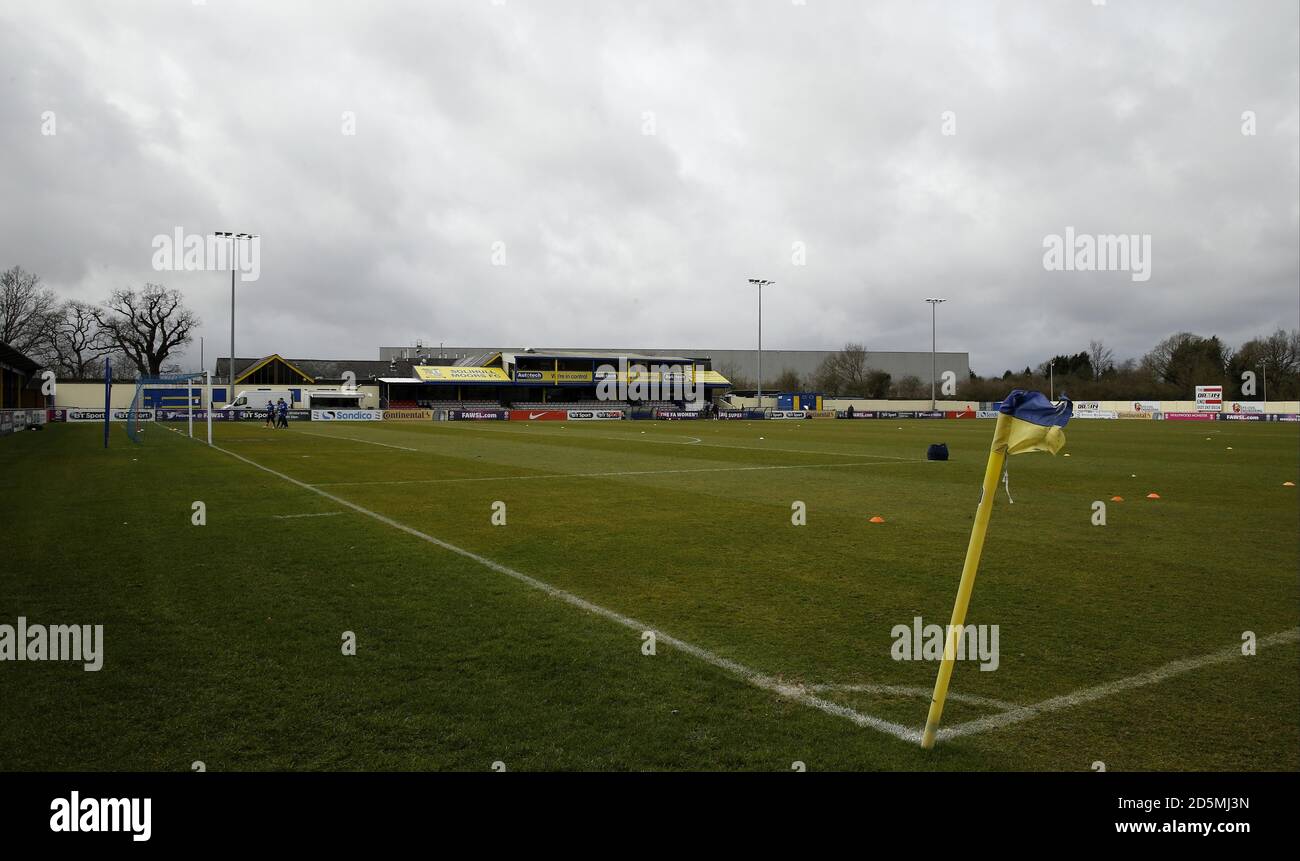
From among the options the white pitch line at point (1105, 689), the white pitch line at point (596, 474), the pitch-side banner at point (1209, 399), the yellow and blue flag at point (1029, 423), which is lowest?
the white pitch line at point (1105, 689)

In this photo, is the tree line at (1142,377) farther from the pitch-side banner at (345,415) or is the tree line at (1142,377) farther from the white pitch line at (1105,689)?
the white pitch line at (1105,689)

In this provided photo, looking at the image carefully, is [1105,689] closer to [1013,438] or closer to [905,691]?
[905,691]

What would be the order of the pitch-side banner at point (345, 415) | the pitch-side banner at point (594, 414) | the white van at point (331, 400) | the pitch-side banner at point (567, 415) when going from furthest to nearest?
1. the white van at point (331, 400)
2. the pitch-side banner at point (594, 414)
3. the pitch-side banner at point (567, 415)
4. the pitch-side banner at point (345, 415)

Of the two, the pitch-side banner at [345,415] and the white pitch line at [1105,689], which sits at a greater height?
the pitch-side banner at [345,415]

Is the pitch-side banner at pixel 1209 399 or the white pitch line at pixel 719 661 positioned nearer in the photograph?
the white pitch line at pixel 719 661

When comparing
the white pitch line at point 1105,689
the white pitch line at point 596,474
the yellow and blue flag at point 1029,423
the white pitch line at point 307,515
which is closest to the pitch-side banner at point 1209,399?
the white pitch line at point 596,474

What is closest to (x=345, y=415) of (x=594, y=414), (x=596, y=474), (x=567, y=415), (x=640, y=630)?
(x=567, y=415)

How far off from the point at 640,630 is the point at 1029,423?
378 centimetres

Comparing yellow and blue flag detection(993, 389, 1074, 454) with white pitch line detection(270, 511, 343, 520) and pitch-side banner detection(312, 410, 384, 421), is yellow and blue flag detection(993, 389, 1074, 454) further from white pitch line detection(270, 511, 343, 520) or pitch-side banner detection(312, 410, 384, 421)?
pitch-side banner detection(312, 410, 384, 421)

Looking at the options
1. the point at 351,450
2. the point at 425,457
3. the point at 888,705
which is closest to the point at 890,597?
the point at 888,705

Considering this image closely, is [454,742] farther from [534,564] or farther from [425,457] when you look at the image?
[425,457]

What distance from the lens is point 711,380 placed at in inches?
3661

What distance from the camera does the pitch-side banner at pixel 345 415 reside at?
66.3m

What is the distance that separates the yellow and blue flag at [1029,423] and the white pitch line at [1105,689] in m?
1.76
